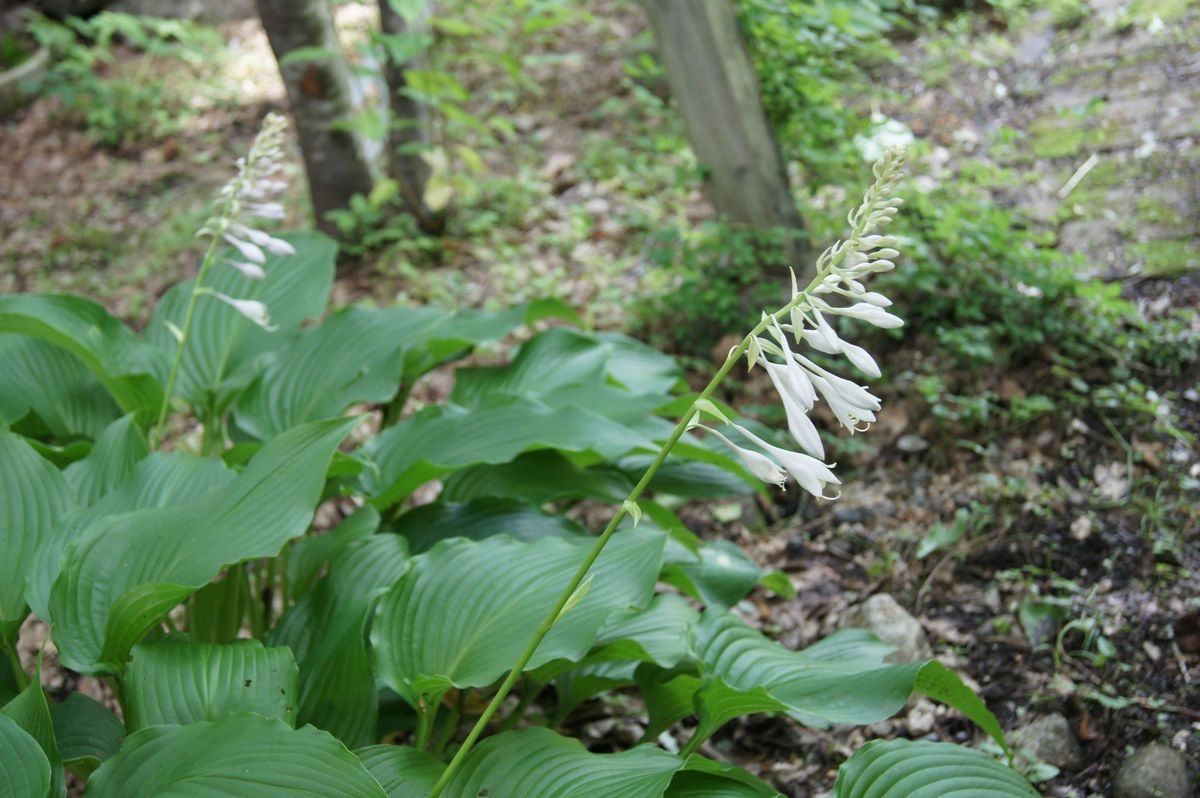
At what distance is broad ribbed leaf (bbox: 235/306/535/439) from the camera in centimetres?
287

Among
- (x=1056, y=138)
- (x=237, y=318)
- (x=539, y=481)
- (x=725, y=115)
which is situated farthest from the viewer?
(x=1056, y=138)

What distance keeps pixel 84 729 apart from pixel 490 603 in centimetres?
86

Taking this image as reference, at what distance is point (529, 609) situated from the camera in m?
2.00

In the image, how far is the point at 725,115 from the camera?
3.87 metres

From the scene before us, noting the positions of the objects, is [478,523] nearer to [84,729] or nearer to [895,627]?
[84,729]

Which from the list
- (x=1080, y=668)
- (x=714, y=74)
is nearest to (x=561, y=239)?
(x=714, y=74)

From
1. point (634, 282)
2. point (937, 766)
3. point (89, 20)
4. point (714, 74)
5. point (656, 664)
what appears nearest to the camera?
point (937, 766)

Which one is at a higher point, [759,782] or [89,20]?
[89,20]

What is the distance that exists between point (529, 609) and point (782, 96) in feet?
8.54

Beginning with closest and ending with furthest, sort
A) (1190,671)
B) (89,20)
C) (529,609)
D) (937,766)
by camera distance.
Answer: (937,766) < (529,609) < (1190,671) < (89,20)

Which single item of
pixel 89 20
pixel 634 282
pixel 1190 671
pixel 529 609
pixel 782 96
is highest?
pixel 89 20

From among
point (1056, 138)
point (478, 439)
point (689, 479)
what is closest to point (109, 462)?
point (478, 439)

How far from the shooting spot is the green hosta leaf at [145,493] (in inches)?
81.0

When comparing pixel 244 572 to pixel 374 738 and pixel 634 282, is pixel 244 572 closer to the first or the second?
pixel 374 738
